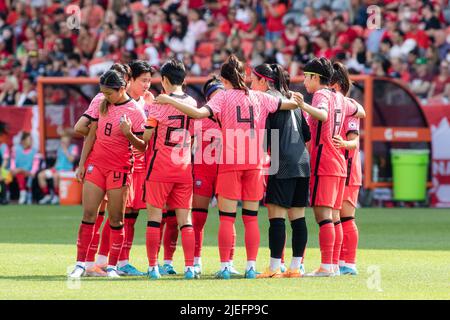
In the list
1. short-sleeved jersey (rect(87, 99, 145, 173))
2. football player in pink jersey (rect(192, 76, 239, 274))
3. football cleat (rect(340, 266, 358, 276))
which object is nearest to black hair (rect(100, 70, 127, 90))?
short-sleeved jersey (rect(87, 99, 145, 173))

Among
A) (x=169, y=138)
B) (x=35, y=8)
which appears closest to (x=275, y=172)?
(x=169, y=138)

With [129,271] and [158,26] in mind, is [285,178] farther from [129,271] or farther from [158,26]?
[158,26]

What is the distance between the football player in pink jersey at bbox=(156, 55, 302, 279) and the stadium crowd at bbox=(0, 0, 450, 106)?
13770mm

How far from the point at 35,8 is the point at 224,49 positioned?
22.0ft

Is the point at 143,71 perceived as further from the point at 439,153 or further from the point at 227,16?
the point at 227,16

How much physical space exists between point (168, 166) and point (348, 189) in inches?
81.1

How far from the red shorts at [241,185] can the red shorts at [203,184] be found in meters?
0.76

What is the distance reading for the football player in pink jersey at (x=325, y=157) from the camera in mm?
12047

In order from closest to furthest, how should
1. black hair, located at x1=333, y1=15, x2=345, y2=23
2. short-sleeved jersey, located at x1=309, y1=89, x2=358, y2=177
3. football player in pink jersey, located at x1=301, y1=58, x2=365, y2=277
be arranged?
1. football player in pink jersey, located at x1=301, y1=58, x2=365, y2=277
2. short-sleeved jersey, located at x1=309, y1=89, x2=358, y2=177
3. black hair, located at x1=333, y1=15, x2=345, y2=23

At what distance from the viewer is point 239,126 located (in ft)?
38.7

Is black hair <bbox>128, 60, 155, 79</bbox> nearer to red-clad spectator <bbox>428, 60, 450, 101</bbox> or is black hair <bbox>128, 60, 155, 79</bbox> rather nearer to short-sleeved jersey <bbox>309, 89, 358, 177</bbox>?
short-sleeved jersey <bbox>309, 89, 358, 177</bbox>

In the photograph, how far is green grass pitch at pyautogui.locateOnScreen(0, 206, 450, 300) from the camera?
10482mm

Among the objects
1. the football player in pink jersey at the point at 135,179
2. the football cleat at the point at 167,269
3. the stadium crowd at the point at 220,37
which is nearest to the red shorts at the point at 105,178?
the football player in pink jersey at the point at 135,179

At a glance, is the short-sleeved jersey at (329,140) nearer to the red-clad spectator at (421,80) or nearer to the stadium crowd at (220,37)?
the stadium crowd at (220,37)
